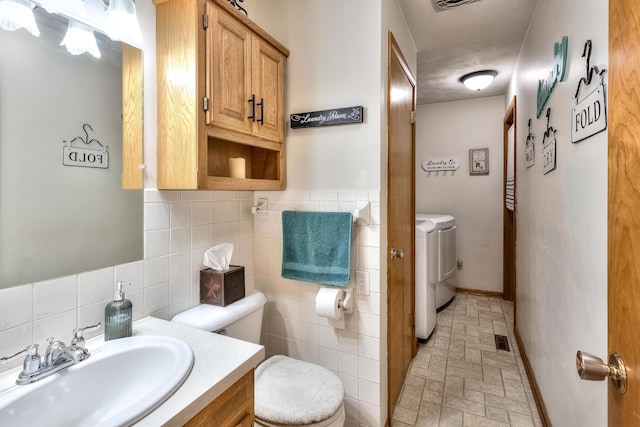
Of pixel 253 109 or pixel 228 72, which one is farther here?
pixel 253 109

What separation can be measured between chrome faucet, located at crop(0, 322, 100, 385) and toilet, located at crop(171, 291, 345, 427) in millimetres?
414

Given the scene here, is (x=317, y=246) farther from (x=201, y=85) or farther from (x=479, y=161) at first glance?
(x=479, y=161)

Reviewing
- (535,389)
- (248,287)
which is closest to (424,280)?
(535,389)

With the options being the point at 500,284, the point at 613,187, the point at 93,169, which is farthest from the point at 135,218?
the point at 500,284

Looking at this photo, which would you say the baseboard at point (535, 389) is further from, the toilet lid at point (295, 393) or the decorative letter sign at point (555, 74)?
the decorative letter sign at point (555, 74)

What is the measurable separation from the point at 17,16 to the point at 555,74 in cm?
213

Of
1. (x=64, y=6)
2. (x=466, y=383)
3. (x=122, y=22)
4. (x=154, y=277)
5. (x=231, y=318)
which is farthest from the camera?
(x=466, y=383)

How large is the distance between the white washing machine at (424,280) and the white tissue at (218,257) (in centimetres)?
170

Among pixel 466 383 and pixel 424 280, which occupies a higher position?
pixel 424 280

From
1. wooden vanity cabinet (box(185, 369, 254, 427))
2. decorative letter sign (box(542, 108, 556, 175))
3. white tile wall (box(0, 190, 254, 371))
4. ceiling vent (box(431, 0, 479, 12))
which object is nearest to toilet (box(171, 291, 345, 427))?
white tile wall (box(0, 190, 254, 371))

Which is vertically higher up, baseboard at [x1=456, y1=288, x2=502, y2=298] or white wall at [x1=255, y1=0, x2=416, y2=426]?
white wall at [x1=255, y1=0, x2=416, y2=426]

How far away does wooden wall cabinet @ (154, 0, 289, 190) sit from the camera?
1.17 metres

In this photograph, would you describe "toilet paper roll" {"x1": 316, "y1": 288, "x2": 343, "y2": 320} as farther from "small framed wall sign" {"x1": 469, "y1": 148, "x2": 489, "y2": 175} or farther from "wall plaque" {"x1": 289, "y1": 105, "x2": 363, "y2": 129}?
"small framed wall sign" {"x1": 469, "y1": 148, "x2": 489, "y2": 175}

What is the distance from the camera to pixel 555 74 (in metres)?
1.51
